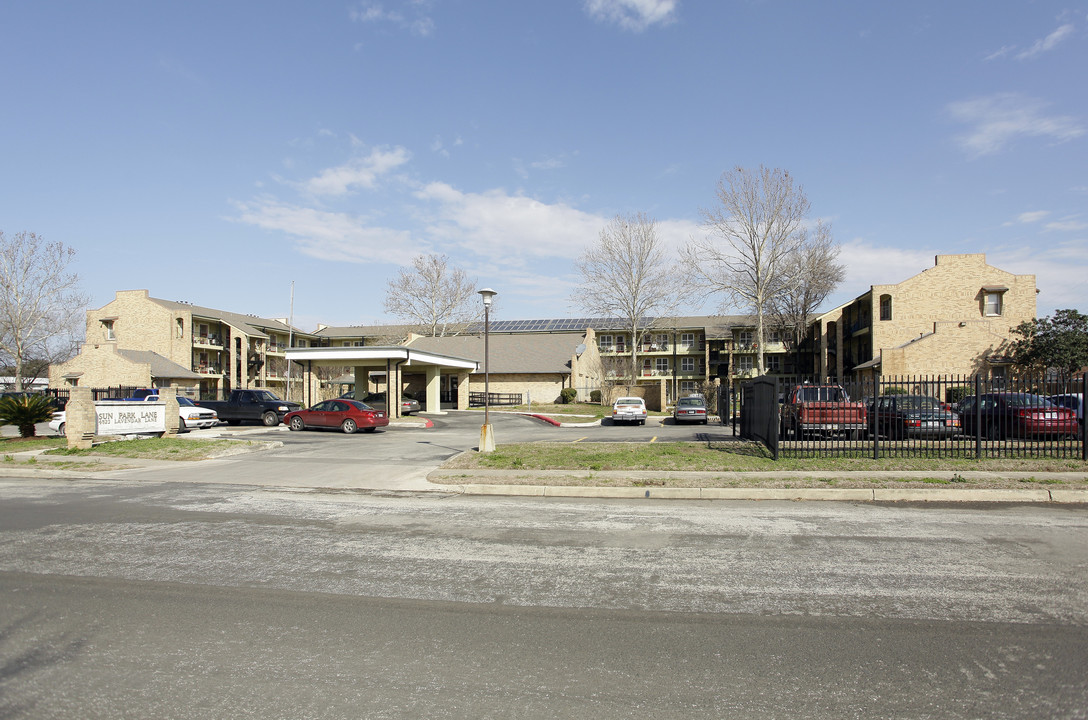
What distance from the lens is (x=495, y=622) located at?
5.35 metres

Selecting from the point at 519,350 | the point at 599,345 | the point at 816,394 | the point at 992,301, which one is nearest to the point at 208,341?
the point at 519,350

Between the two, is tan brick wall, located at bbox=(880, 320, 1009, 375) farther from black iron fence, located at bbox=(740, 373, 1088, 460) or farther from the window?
black iron fence, located at bbox=(740, 373, 1088, 460)

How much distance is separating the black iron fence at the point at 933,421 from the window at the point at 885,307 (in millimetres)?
33071

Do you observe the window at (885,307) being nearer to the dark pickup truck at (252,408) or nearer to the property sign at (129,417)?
the dark pickup truck at (252,408)

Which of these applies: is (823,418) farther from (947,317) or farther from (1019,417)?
(947,317)

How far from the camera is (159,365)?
5388 cm

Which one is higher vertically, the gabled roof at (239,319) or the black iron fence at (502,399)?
the gabled roof at (239,319)

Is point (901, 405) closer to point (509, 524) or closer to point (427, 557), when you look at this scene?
point (509, 524)

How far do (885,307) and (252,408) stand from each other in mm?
42806

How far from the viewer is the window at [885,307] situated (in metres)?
47.4

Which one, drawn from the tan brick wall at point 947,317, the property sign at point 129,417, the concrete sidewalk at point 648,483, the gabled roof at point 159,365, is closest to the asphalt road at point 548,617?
the concrete sidewalk at point 648,483

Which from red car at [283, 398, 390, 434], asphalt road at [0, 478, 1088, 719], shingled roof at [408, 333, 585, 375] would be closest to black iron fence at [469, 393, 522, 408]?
shingled roof at [408, 333, 585, 375]

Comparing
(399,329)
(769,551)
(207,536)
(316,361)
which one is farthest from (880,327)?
(399,329)

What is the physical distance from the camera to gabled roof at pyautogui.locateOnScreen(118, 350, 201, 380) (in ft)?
172
